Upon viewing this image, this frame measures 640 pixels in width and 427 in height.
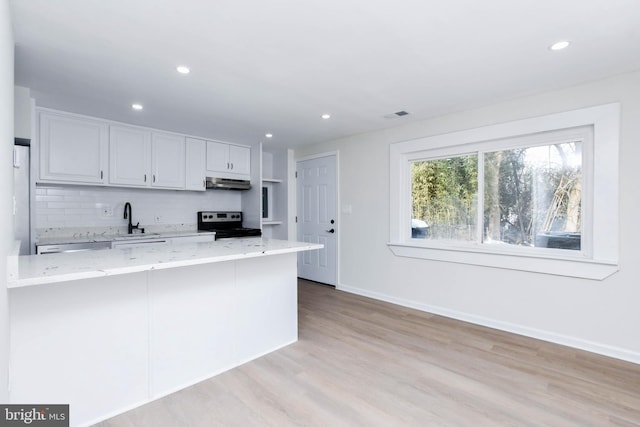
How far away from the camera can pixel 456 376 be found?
2.20 meters

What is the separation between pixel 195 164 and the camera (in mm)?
4301

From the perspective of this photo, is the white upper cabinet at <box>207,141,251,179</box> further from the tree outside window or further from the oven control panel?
the tree outside window

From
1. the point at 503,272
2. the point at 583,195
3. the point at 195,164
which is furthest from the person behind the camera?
the point at 195,164

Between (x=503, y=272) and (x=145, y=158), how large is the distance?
14.1ft

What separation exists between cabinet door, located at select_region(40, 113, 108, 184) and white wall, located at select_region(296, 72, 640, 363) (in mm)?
2909

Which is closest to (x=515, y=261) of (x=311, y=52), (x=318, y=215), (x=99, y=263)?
(x=311, y=52)

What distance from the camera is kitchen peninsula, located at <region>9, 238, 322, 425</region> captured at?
1528 mm

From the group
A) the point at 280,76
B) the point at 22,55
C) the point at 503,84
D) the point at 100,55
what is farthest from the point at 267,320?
the point at 503,84

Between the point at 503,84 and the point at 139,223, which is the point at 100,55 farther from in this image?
the point at 503,84

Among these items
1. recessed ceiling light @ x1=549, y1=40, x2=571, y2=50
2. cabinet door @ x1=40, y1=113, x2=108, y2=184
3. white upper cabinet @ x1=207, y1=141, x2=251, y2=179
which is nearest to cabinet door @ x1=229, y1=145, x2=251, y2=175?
white upper cabinet @ x1=207, y1=141, x2=251, y2=179

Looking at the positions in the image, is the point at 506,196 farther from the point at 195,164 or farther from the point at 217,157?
the point at 195,164

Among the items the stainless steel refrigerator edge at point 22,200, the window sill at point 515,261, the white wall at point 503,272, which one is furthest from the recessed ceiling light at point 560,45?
the stainless steel refrigerator edge at point 22,200

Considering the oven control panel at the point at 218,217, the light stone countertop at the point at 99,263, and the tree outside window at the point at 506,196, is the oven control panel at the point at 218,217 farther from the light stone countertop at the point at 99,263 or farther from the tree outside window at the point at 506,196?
the tree outside window at the point at 506,196

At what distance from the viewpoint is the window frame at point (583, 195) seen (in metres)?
2.46
